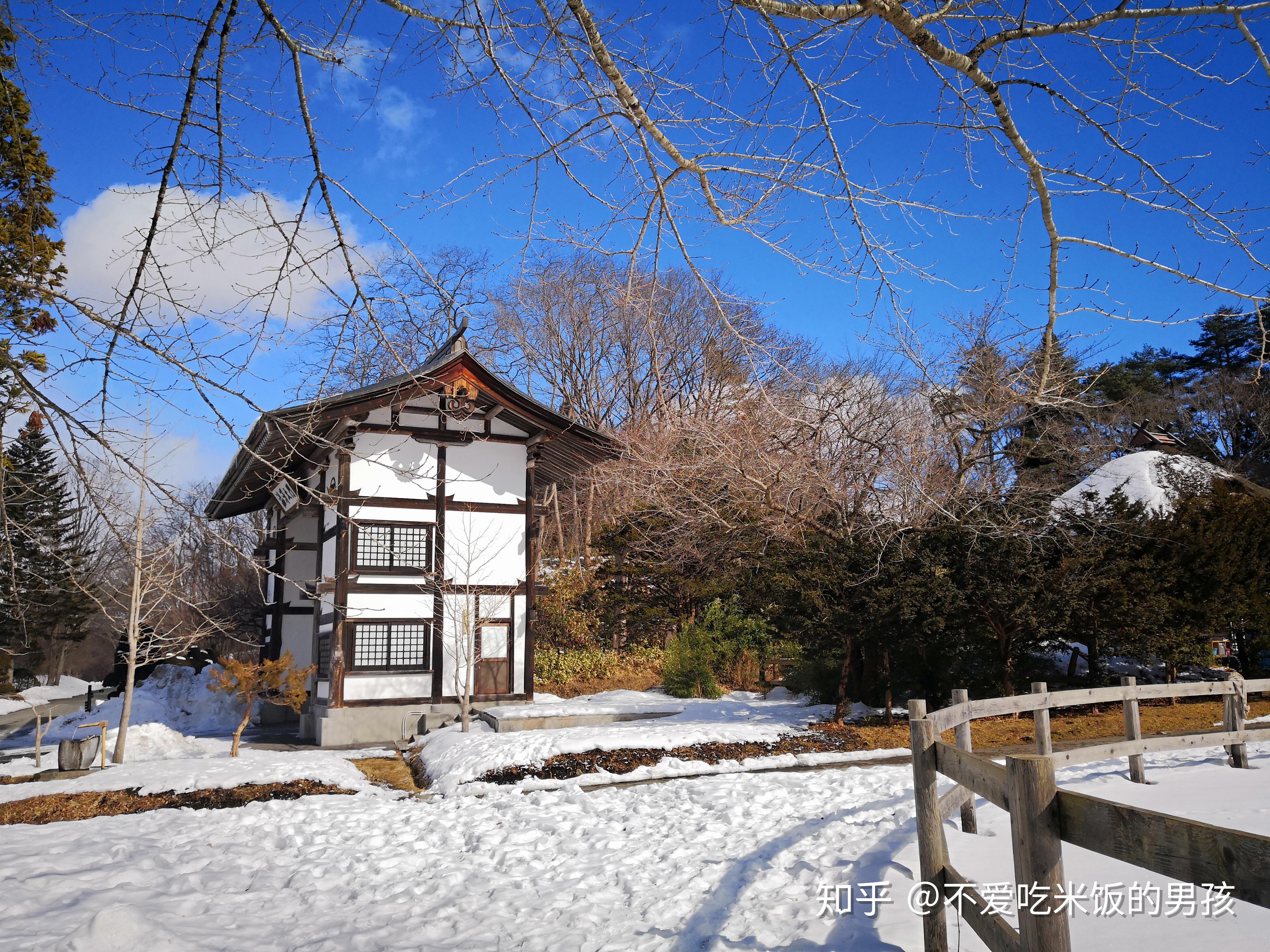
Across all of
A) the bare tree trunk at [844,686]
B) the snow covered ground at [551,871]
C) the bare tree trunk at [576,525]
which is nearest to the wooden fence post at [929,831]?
the snow covered ground at [551,871]

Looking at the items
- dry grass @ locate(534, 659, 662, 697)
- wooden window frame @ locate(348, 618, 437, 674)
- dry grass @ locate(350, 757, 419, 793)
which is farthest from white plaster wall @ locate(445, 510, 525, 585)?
dry grass @ locate(534, 659, 662, 697)

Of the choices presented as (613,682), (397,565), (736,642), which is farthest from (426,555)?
(736,642)

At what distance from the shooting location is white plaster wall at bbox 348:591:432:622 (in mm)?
13539

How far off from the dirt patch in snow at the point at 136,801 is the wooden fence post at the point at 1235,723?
30.6 ft

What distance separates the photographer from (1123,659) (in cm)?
1648

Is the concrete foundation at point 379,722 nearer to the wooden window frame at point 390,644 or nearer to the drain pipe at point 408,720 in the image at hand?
the drain pipe at point 408,720

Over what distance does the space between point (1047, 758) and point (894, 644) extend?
1069cm

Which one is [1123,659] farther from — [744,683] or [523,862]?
[523,862]

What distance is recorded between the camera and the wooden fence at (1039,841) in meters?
1.84

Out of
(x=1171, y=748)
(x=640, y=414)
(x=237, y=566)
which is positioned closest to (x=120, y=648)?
(x=237, y=566)

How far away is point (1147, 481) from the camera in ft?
73.6

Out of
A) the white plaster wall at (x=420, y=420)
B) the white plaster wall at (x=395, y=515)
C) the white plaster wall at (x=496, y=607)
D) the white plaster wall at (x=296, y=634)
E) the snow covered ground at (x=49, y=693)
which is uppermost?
the white plaster wall at (x=420, y=420)

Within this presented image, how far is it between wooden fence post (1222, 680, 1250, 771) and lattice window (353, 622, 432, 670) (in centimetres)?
1116

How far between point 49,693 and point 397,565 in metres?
25.7
